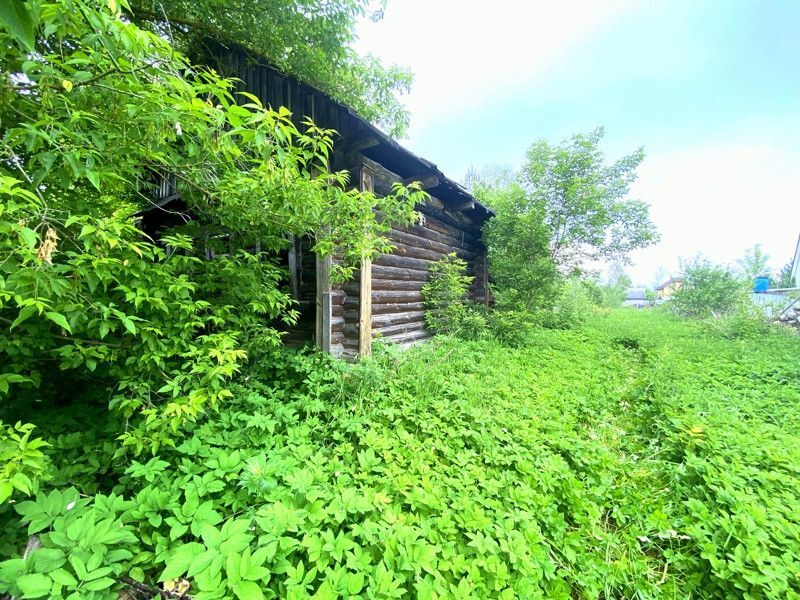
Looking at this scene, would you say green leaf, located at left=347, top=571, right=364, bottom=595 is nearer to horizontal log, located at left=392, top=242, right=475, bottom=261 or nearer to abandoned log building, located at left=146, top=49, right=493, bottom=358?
abandoned log building, located at left=146, top=49, right=493, bottom=358

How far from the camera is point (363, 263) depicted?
3994 mm

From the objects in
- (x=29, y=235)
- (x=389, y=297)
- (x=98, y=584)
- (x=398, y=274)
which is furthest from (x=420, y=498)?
(x=398, y=274)

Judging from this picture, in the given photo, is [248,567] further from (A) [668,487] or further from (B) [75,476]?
(A) [668,487]

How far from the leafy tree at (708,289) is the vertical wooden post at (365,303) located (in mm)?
14678

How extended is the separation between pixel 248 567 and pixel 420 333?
4734mm

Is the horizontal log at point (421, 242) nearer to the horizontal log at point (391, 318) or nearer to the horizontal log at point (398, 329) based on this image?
the horizontal log at point (391, 318)

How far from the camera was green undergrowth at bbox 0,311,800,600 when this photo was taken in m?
1.32

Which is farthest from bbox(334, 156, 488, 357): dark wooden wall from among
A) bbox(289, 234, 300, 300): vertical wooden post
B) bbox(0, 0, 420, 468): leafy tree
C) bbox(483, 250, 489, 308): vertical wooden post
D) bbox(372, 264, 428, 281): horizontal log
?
bbox(0, 0, 420, 468): leafy tree

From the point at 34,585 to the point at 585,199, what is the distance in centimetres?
1058

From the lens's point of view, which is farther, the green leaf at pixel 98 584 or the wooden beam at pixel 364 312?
the wooden beam at pixel 364 312

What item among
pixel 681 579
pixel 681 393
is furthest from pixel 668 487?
pixel 681 393

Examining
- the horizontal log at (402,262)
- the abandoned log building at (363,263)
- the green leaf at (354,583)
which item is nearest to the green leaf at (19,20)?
the green leaf at (354,583)

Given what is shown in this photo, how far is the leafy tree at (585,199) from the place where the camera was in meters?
8.38

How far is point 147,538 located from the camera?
1449 mm
